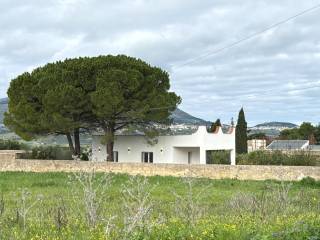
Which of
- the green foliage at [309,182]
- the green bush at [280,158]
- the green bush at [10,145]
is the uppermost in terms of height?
the green bush at [10,145]

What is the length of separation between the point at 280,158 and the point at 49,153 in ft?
58.0

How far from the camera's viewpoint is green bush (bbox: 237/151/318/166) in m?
29.8

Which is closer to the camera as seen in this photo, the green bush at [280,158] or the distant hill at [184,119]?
the green bush at [280,158]

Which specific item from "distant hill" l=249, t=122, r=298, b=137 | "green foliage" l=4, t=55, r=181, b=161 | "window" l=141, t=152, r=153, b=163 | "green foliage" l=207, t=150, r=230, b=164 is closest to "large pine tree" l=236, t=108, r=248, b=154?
"distant hill" l=249, t=122, r=298, b=137

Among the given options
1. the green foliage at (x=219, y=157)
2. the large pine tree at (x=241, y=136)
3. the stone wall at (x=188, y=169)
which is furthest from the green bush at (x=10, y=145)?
the large pine tree at (x=241, y=136)

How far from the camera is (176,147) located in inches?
1500

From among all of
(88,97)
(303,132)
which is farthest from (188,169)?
(303,132)

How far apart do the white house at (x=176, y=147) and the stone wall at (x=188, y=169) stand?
297 inches

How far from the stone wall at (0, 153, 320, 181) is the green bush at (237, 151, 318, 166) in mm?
5728

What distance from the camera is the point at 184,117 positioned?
42469mm

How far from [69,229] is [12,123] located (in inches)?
1214

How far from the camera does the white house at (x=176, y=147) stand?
122 ft

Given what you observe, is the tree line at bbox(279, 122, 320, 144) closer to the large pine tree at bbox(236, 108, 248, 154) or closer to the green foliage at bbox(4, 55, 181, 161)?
the large pine tree at bbox(236, 108, 248, 154)

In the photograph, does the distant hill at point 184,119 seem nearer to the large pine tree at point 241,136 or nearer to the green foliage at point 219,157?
the green foliage at point 219,157
